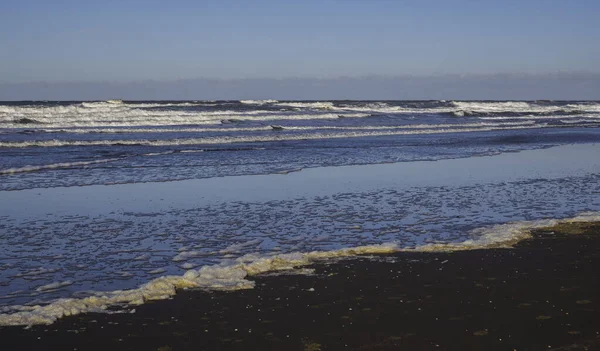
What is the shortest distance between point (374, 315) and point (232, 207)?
660 centimetres

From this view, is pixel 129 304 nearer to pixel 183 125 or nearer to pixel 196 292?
pixel 196 292

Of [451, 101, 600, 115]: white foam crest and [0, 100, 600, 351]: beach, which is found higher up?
[451, 101, 600, 115]: white foam crest

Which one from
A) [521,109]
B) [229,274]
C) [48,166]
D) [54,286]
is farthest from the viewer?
[521,109]

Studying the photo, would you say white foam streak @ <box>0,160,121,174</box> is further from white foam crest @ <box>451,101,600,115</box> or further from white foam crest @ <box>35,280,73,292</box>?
white foam crest @ <box>451,101,600,115</box>

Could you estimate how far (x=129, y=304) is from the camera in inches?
254

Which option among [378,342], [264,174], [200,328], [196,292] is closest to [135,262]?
[196,292]

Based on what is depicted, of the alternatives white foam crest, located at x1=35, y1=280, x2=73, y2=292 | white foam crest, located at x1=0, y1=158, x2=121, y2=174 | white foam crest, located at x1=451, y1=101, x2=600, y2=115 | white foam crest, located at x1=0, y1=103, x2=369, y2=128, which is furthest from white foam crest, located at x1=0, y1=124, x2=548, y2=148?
white foam crest, located at x1=451, y1=101, x2=600, y2=115

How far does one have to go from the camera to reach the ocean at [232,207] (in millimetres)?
7641

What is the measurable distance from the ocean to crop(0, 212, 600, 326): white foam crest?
2cm

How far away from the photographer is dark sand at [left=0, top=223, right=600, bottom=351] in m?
5.37

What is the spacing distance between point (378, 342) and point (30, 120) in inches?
1584

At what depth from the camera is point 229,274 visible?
759 cm

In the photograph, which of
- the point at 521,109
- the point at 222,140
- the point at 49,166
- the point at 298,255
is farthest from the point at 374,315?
the point at 521,109

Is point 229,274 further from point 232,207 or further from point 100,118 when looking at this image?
point 100,118
